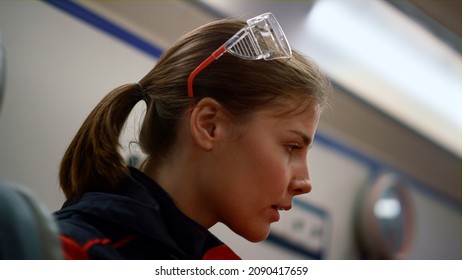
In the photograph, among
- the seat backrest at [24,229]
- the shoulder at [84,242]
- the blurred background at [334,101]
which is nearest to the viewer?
the seat backrest at [24,229]

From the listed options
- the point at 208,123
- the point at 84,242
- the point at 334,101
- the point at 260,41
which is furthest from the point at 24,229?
the point at 334,101

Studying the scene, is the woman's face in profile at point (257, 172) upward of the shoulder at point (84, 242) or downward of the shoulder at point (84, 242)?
upward

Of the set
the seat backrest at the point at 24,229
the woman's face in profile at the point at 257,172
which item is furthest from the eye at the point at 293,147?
the seat backrest at the point at 24,229

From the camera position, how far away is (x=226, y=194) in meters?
1.08

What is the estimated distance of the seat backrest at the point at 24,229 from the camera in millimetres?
691

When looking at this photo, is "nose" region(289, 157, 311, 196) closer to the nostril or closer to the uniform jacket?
the nostril

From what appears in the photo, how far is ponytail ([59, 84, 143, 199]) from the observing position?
105 cm

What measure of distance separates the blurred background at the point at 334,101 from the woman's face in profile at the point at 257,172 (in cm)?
19

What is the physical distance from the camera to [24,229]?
688 millimetres

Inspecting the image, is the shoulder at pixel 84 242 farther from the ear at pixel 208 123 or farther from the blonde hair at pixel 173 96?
the ear at pixel 208 123

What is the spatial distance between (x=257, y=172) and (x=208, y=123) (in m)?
0.12

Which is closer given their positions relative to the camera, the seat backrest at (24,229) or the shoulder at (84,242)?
the seat backrest at (24,229)

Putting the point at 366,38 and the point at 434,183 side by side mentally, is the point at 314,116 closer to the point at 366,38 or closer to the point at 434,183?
the point at 366,38

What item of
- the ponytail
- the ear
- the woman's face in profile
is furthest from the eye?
the ponytail
